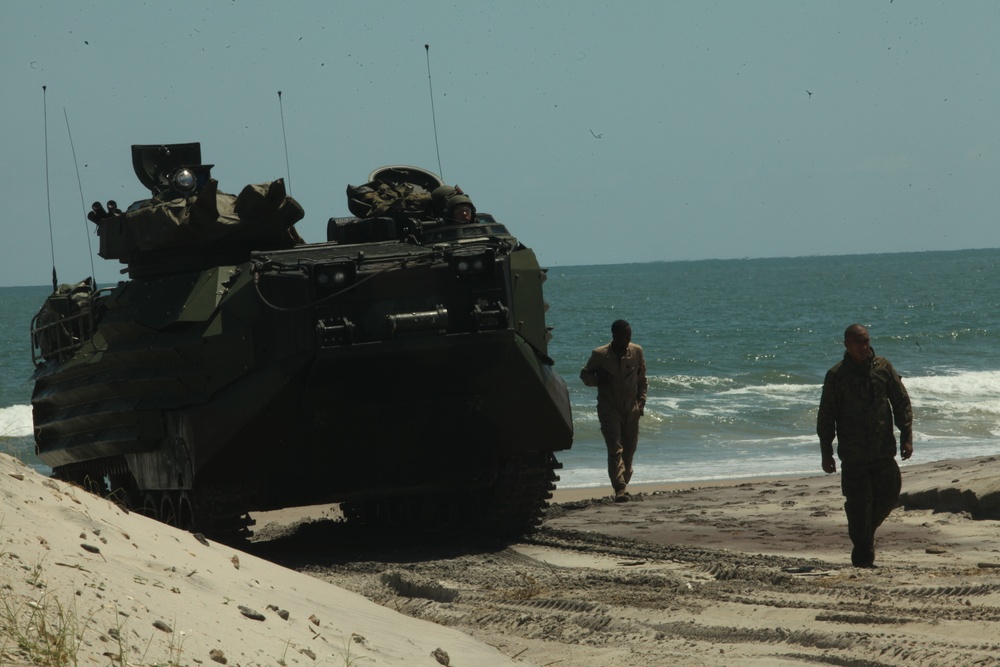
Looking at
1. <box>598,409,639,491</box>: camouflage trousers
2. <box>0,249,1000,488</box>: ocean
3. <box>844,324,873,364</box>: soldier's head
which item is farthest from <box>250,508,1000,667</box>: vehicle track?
<box>0,249,1000,488</box>: ocean

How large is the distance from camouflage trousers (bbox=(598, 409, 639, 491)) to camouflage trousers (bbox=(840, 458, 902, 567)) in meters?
3.57

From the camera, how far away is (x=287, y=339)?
9258 millimetres

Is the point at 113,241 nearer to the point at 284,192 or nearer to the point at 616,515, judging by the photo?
the point at 284,192

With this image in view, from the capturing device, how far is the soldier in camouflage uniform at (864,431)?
864 cm

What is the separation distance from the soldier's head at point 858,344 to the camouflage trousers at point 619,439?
3.64 m

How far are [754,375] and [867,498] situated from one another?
75.2 ft

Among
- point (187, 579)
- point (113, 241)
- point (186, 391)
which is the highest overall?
point (113, 241)

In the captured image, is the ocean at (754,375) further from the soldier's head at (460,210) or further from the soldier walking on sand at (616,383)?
the soldier's head at (460,210)

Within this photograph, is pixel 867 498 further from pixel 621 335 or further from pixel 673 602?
pixel 621 335

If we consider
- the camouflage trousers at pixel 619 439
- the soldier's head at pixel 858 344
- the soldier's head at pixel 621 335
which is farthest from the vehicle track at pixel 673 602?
the soldier's head at pixel 621 335

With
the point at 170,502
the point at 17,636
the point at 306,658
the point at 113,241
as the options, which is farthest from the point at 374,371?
the point at 17,636

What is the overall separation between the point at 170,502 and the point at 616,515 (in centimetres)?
352

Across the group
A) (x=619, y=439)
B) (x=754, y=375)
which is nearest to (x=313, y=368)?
(x=619, y=439)

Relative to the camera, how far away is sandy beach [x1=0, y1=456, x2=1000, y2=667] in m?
5.36
